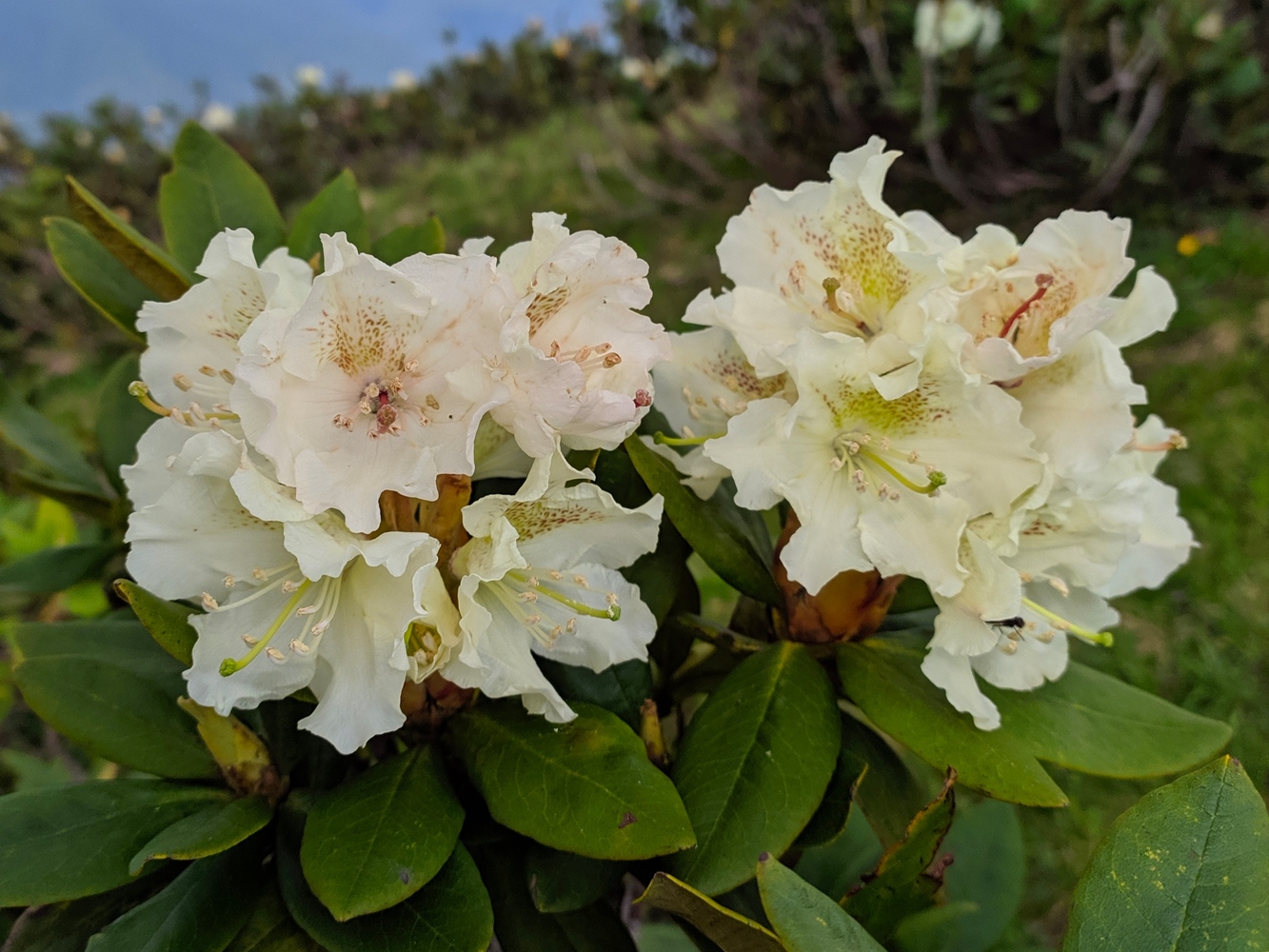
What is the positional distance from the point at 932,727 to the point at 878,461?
202 millimetres

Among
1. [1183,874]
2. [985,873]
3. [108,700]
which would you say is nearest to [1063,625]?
[1183,874]

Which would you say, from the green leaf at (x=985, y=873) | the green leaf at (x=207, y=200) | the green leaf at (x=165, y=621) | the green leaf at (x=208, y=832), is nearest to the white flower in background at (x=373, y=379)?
the green leaf at (x=165, y=621)

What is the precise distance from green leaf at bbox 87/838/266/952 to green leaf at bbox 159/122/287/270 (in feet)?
1.73

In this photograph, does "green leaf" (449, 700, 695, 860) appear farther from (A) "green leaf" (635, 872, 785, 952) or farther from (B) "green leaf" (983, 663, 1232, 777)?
(B) "green leaf" (983, 663, 1232, 777)

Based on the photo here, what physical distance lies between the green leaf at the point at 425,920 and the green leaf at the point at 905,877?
0.80ft

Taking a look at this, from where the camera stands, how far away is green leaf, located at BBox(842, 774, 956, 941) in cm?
58

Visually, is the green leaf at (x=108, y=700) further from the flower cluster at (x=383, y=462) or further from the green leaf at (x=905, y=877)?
the green leaf at (x=905, y=877)

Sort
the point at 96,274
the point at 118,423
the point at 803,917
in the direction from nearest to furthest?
the point at 803,917 → the point at 96,274 → the point at 118,423

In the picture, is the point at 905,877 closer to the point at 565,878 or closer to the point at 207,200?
the point at 565,878

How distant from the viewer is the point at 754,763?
63 cm

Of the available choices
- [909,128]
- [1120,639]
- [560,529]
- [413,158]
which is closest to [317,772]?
[560,529]

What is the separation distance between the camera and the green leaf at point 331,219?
86 cm

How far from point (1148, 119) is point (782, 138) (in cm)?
120

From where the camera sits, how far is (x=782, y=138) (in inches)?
134
